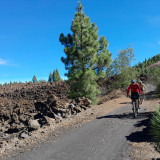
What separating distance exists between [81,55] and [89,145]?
1226cm

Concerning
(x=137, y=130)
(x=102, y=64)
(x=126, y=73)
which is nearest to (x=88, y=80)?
(x=102, y=64)

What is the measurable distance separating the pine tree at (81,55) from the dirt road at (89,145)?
9619 mm

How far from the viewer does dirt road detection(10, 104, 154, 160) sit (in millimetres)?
5320

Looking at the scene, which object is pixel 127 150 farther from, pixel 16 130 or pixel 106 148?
pixel 16 130

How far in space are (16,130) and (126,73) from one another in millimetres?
16860

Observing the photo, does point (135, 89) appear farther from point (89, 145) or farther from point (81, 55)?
point (81, 55)

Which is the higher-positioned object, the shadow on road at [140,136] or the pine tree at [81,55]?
the pine tree at [81,55]

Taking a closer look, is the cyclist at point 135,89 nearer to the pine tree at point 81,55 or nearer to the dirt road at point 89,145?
the dirt road at point 89,145

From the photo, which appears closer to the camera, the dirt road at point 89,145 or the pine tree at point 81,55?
the dirt road at point 89,145

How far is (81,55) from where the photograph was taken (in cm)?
1730

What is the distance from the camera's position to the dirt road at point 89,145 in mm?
5320

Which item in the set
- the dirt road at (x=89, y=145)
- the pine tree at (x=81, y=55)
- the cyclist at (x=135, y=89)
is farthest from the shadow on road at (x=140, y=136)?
the pine tree at (x=81, y=55)

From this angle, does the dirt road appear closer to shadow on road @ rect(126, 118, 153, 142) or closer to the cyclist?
shadow on road @ rect(126, 118, 153, 142)

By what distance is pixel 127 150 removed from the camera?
543 centimetres
